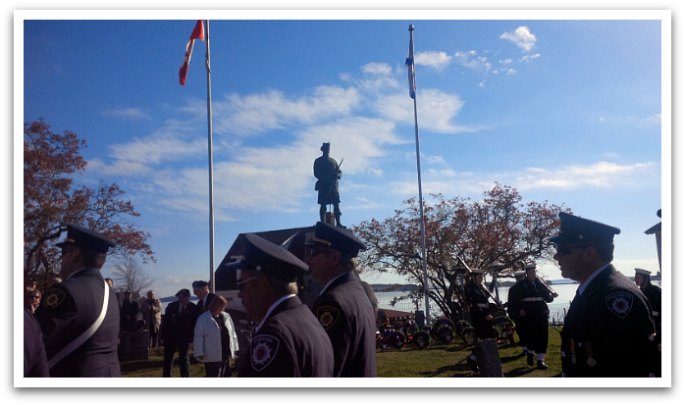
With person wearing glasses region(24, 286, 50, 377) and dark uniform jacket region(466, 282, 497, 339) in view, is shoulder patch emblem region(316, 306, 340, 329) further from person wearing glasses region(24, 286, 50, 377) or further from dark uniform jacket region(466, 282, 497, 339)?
dark uniform jacket region(466, 282, 497, 339)

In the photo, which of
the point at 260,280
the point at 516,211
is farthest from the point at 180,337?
the point at 516,211

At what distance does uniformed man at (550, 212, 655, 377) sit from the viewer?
2.90m

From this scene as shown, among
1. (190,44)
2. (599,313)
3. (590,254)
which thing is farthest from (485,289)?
(190,44)

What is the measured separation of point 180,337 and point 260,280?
3969mm

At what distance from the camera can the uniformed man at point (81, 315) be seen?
298cm

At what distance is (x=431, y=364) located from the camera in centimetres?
644

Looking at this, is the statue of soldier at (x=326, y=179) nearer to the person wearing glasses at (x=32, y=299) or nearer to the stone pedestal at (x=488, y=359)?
the stone pedestal at (x=488, y=359)

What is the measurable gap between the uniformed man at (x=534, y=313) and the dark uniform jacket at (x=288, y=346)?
17.7ft

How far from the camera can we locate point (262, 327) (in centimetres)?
212

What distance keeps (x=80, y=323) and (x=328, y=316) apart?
140 centimetres

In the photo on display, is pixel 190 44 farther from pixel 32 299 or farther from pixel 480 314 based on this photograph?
pixel 480 314

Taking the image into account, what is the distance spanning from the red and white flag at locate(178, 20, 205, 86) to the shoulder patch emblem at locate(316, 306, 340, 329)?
2.92m
